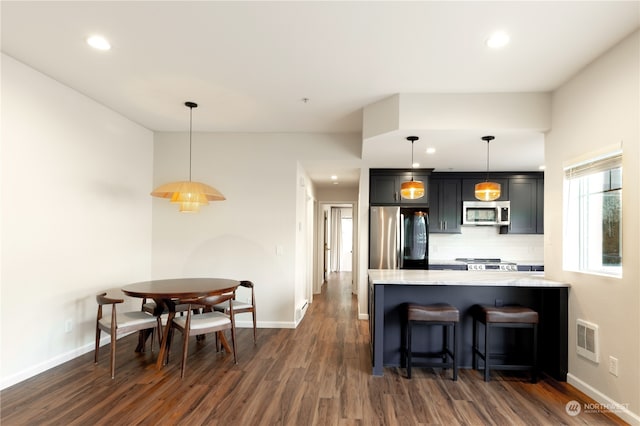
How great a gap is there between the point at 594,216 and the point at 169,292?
3752 millimetres

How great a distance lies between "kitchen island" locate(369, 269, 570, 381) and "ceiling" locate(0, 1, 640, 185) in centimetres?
149

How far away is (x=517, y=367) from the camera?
3.19 meters

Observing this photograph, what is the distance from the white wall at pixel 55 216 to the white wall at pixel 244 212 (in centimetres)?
62

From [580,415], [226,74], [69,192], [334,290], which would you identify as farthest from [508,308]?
[334,290]

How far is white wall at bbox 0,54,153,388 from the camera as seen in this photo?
301 cm

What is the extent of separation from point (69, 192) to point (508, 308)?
436cm

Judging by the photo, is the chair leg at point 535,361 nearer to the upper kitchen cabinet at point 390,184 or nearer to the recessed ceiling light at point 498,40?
the recessed ceiling light at point 498,40

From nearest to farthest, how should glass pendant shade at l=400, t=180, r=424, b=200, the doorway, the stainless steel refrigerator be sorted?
glass pendant shade at l=400, t=180, r=424, b=200
the stainless steel refrigerator
the doorway

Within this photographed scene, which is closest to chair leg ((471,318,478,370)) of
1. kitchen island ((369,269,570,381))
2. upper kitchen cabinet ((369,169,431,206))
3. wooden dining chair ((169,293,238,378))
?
kitchen island ((369,269,570,381))

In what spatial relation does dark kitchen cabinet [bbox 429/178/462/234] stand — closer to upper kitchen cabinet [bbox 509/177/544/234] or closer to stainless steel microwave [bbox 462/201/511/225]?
stainless steel microwave [bbox 462/201/511/225]

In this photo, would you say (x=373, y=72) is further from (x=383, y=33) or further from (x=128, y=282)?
(x=128, y=282)
